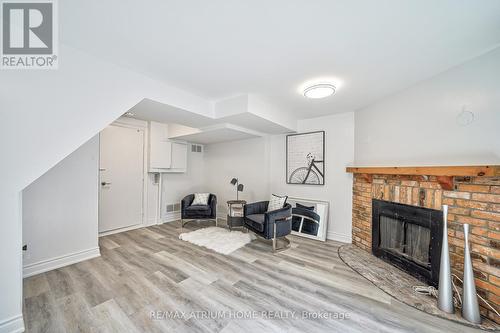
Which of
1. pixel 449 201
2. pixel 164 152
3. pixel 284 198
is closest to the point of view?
pixel 449 201

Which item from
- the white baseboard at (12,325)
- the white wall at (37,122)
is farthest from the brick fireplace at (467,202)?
the white baseboard at (12,325)

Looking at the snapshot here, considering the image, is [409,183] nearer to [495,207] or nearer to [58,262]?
[495,207]

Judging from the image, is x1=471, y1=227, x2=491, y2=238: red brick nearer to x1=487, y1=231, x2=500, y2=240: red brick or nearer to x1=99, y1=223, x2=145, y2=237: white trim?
x1=487, y1=231, x2=500, y2=240: red brick

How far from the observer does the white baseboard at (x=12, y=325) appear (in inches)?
58.0

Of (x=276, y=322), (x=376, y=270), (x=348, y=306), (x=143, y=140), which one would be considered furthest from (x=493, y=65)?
(x=143, y=140)

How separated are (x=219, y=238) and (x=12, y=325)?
2.44m

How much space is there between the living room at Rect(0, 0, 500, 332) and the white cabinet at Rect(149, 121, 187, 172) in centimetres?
142

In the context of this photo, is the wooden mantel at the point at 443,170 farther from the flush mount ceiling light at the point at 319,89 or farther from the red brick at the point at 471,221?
the flush mount ceiling light at the point at 319,89

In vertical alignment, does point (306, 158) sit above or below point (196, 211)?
above

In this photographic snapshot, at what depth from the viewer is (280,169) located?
4363 millimetres

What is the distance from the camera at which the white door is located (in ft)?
12.1

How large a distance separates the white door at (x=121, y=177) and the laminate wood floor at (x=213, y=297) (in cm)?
109

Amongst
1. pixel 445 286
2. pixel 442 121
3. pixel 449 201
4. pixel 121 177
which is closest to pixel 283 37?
pixel 442 121

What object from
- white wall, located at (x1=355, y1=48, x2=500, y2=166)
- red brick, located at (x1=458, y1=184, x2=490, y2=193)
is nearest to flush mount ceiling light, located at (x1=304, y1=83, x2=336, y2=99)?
white wall, located at (x1=355, y1=48, x2=500, y2=166)
